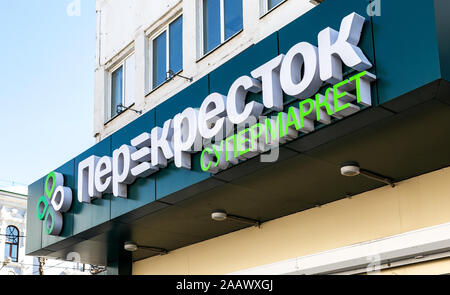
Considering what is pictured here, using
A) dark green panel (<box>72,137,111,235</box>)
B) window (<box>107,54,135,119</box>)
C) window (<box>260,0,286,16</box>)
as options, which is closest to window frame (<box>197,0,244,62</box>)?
window (<box>260,0,286,16</box>)

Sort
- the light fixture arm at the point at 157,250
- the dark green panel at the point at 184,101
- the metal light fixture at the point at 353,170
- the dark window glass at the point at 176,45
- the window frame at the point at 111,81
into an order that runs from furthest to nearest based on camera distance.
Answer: the window frame at the point at 111,81 → the light fixture arm at the point at 157,250 → the dark window glass at the point at 176,45 → the dark green panel at the point at 184,101 → the metal light fixture at the point at 353,170

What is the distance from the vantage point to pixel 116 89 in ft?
49.5

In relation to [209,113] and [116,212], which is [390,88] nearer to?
[209,113]

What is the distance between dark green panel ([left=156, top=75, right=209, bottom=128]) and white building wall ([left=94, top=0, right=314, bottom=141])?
1443 mm

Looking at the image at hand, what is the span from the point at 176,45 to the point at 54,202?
3.65 m

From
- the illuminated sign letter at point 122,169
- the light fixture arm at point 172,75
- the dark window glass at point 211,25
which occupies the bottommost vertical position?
the illuminated sign letter at point 122,169

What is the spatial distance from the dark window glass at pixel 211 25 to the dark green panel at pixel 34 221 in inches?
159

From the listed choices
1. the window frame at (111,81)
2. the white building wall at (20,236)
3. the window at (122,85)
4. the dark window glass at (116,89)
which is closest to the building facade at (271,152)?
the window at (122,85)

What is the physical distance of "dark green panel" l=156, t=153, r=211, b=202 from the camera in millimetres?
9766

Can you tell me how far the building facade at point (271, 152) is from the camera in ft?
25.0

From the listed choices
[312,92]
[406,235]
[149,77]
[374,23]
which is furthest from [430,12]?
[149,77]

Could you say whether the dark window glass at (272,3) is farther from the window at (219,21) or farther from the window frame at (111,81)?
the window frame at (111,81)

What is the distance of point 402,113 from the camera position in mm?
7582

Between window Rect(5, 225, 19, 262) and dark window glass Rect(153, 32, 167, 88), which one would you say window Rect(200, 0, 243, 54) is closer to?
dark window glass Rect(153, 32, 167, 88)
